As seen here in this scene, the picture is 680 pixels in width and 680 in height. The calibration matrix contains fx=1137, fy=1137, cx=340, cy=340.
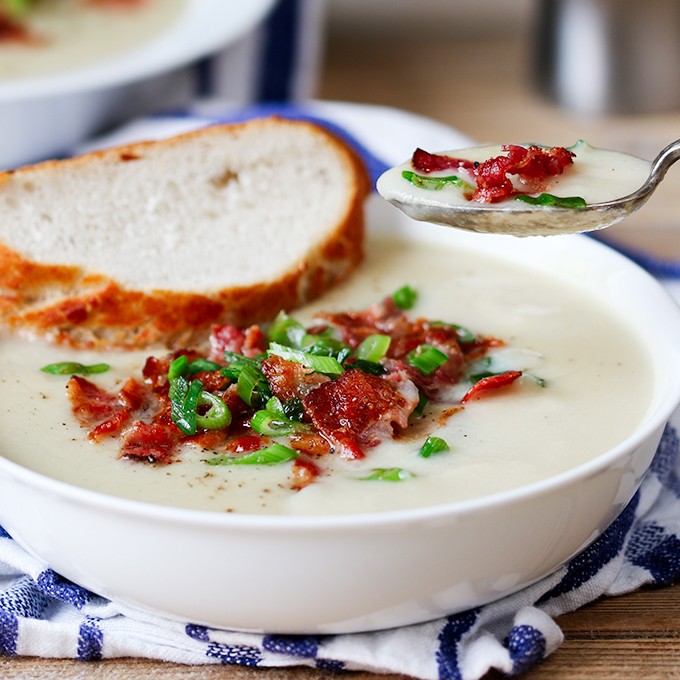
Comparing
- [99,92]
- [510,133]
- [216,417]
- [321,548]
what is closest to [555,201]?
[216,417]

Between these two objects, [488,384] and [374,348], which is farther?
[374,348]

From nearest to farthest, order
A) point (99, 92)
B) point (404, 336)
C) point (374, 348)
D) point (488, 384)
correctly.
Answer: point (488, 384) < point (374, 348) < point (404, 336) < point (99, 92)

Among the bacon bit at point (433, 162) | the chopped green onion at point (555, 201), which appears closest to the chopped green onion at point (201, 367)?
the bacon bit at point (433, 162)

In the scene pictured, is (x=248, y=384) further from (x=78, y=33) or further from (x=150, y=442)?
(x=78, y=33)

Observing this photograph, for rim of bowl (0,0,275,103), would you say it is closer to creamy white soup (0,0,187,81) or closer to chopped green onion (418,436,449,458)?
creamy white soup (0,0,187,81)

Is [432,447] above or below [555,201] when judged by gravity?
below

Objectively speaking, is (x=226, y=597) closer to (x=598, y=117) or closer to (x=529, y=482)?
(x=529, y=482)
